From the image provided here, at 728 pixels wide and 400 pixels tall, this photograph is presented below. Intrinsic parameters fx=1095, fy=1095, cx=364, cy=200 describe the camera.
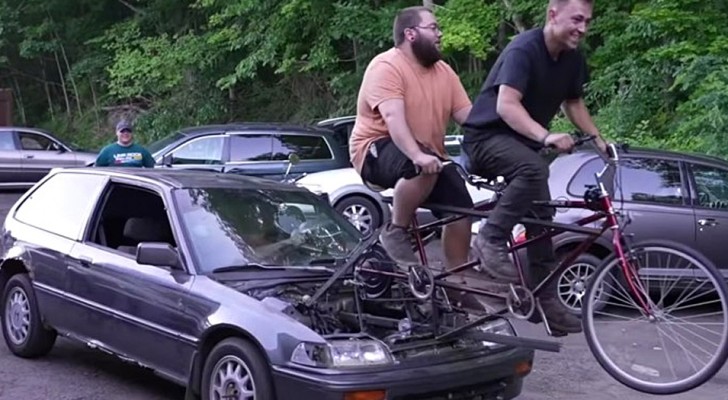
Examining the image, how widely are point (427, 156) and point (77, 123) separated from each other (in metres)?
28.4

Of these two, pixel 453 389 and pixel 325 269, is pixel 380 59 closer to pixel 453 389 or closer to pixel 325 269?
pixel 325 269

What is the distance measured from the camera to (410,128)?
6.14 meters

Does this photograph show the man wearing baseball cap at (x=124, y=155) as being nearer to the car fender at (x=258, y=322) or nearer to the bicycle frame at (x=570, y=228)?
the car fender at (x=258, y=322)

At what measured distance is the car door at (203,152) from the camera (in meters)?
16.4

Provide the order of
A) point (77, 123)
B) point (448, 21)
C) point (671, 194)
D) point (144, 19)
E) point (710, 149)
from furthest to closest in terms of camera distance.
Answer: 1. point (77, 123)
2. point (144, 19)
3. point (448, 21)
4. point (710, 149)
5. point (671, 194)

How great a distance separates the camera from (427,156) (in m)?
5.84

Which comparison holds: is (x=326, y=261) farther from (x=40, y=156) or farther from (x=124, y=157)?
(x=40, y=156)

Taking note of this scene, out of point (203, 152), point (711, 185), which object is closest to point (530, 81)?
point (711, 185)

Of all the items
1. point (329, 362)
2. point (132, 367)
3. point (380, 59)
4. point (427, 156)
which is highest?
point (380, 59)

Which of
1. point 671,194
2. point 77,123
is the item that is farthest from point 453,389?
point 77,123

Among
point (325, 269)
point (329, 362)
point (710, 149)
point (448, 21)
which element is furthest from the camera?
point (448, 21)

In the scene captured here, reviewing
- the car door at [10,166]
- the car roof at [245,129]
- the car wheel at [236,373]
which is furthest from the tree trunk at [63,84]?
the car wheel at [236,373]

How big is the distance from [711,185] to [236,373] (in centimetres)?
628

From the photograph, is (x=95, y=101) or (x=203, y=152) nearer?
(x=203, y=152)
